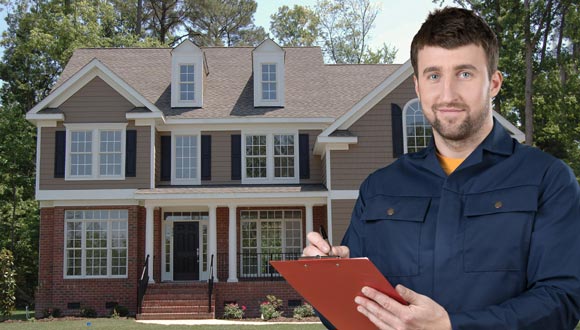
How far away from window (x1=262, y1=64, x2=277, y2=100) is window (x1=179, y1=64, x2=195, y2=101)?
7.72ft

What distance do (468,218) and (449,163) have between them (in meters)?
0.27

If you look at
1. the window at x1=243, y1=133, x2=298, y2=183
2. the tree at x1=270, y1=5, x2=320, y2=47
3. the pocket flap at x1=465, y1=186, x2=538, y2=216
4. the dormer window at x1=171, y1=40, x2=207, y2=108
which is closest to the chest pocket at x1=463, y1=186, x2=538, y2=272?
the pocket flap at x1=465, y1=186, x2=538, y2=216

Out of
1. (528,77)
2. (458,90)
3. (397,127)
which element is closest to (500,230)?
(458,90)

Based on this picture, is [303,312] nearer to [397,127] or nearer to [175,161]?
[397,127]

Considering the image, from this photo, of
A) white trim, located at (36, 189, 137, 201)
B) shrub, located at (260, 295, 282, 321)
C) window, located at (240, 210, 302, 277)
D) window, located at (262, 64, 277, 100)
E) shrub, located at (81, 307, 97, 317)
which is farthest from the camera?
window, located at (262, 64, 277, 100)

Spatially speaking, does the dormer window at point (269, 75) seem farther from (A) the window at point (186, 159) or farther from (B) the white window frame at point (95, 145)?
(B) the white window frame at point (95, 145)

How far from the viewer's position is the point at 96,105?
19.0m

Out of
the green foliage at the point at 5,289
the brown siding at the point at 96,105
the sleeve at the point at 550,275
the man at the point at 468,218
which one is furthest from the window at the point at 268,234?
the sleeve at the point at 550,275

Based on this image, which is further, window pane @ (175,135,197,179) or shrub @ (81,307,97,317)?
window pane @ (175,135,197,179)

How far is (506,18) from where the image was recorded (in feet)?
70.1

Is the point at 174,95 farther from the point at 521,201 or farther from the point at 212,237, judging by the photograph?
the point at 521,201

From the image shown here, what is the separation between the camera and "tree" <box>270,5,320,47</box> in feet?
121

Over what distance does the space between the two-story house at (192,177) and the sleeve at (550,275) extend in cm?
1598

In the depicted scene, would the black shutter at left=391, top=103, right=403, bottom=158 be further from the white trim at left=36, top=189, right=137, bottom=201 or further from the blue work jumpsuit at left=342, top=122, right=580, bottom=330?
the blue work jumpsuit at left=342, top=122, right=580, bottom=330
